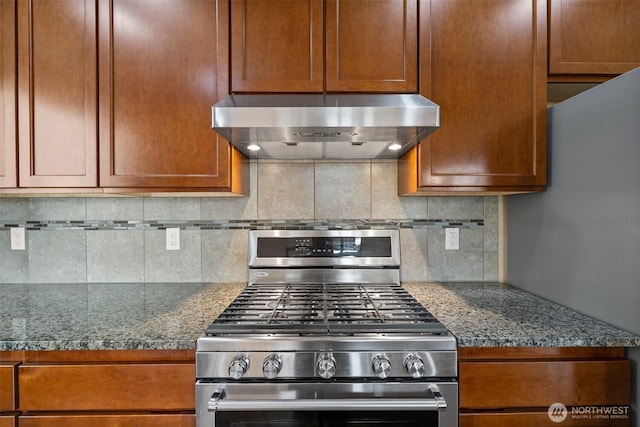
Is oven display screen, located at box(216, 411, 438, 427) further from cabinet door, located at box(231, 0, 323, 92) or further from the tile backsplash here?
cabinet door, located at box(231, 0, 323, 92)

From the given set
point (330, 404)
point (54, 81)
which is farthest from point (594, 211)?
point (54, 81)

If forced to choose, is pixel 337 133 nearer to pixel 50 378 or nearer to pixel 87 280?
pixel 50 378

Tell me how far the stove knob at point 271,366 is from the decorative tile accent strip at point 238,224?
0.90m

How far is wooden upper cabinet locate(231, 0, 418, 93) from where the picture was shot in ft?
5.28

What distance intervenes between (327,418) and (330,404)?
0.07m

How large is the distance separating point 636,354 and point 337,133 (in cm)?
122

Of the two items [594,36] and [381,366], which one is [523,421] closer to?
[381,366]

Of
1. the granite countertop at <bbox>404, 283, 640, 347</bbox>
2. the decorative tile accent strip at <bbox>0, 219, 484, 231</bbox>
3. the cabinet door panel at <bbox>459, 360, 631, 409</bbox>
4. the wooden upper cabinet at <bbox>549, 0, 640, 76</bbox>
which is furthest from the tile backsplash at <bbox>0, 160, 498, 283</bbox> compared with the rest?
the cabinet door panel at <bbox>459, 360, 631, 409</bbox>

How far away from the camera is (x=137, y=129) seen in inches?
63.7

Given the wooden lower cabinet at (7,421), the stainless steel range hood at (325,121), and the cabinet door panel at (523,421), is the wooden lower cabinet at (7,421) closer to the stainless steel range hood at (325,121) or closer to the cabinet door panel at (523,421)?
the stainless steel range hood at (325,121)

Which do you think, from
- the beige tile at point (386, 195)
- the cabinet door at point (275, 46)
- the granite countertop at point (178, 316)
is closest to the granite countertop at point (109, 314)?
the granite countertop at point (178, 316)

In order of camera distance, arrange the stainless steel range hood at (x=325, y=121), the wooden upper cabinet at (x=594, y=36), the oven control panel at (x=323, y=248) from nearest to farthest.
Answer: the stainless steel range hood at (x=325, y=121), the wooden upper cabinet at (x=594, y=36), the oven control panel at (x=323, y=248)

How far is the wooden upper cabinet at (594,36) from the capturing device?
159cm

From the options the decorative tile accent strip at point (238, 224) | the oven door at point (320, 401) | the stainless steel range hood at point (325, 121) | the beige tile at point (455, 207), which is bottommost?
the oven door at point (320, 401)
